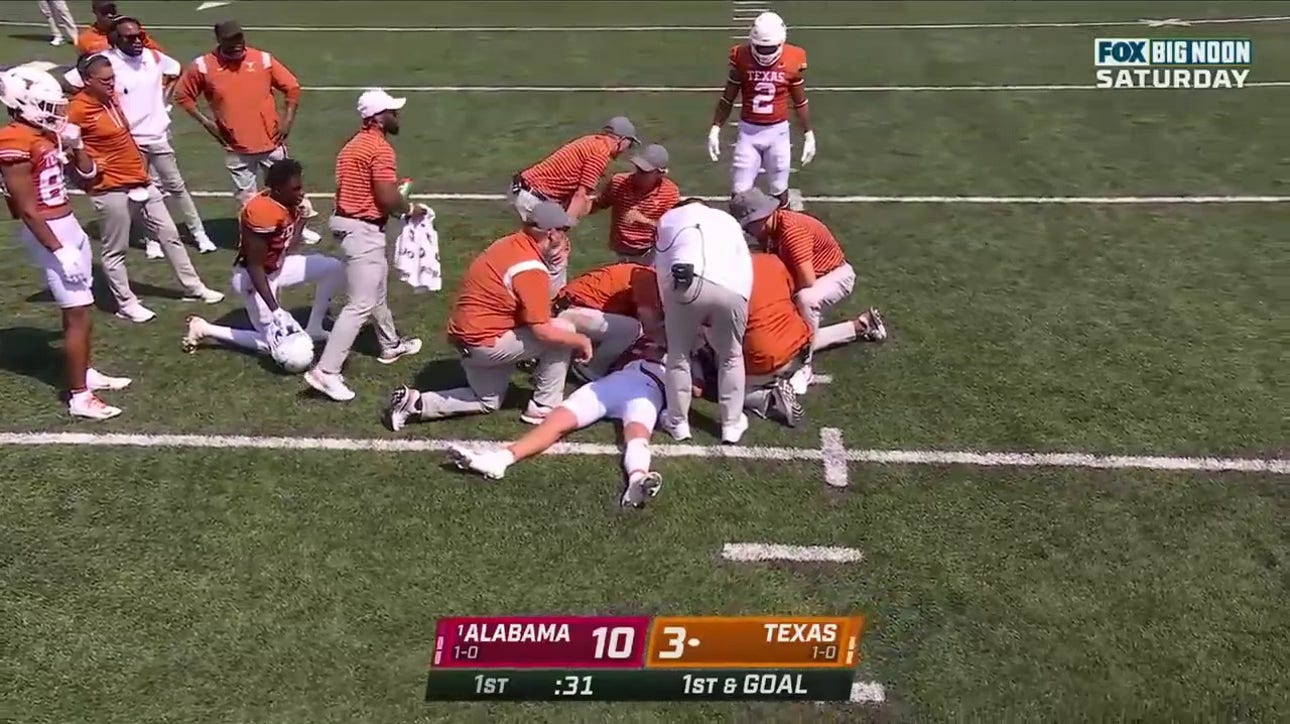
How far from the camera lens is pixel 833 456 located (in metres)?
7.47

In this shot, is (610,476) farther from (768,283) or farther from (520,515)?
(768,283)

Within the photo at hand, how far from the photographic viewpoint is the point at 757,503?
697 cm

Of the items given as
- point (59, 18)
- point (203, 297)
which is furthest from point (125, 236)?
point (59, 18)

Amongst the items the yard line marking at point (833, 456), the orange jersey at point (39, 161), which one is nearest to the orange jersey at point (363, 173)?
the orange jersey at point (39, 161)

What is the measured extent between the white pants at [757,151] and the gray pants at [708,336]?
3.43m

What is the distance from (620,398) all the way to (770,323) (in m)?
1.13

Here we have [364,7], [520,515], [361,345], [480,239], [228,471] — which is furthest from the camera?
[364,7]

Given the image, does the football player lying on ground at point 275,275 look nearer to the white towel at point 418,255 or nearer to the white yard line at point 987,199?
the white towel at point 418,255

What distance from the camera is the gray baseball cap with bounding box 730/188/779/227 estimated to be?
791 centimetres

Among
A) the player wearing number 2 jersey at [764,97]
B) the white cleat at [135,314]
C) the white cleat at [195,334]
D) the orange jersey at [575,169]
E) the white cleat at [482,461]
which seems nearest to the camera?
the white cleat at [482,461]

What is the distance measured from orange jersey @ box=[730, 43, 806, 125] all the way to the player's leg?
0.10 metres

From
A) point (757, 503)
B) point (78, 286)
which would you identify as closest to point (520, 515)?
point (757, 503)

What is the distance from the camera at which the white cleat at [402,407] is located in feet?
25.2

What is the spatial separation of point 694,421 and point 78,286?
4.32 meters
